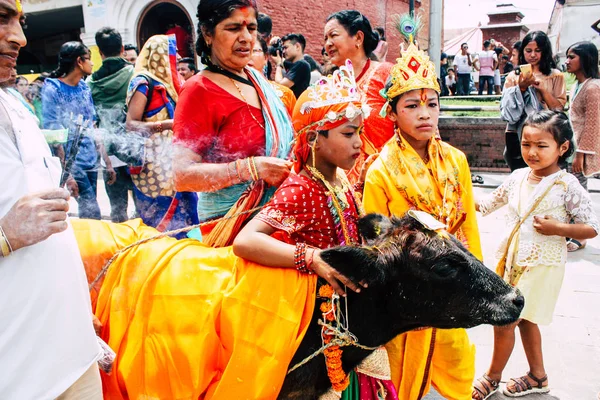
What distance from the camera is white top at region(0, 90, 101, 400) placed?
160 cm

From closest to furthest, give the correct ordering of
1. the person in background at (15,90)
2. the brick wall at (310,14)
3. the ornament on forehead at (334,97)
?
the person in background at (15,90)
the ornament on forehead at (334,97)
the brick wall at (310,14)

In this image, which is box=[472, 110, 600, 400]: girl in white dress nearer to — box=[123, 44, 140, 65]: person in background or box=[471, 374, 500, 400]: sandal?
box=[471, 374, 500, 400]: sandal

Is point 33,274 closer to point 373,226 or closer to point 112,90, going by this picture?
point 373,226

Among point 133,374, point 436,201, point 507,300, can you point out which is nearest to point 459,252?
point 507,300

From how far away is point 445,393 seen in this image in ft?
9.93

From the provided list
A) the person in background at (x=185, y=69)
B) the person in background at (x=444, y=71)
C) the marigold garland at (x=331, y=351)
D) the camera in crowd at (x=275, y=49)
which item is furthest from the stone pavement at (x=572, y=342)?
the person in background at (x=444, y=71)

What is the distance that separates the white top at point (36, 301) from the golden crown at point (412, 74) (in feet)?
6.37

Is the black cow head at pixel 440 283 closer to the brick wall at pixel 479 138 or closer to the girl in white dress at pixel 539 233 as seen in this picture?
the girl in white dress at pixel 539 233

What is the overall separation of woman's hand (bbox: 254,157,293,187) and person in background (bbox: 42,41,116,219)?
5.58 ft

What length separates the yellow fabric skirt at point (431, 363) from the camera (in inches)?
117

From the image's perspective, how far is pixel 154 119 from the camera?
452cm

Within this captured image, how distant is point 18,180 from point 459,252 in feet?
5.56

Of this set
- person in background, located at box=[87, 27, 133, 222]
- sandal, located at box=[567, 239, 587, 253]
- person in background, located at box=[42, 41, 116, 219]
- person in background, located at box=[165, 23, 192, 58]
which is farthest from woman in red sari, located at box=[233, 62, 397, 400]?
person in background, located at box=[165, 23, 192, 58]

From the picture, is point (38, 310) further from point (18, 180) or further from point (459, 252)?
point (459, 252)
